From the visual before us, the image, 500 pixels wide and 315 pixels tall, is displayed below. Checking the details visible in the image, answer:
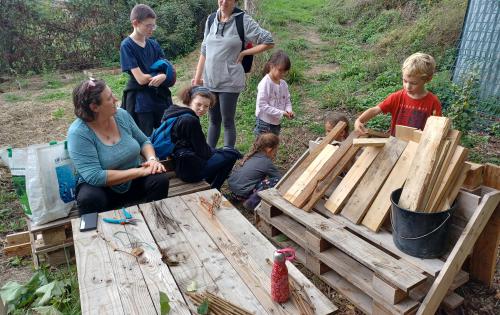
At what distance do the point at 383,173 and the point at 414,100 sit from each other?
0.91m

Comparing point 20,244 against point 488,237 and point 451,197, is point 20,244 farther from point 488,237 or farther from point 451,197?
point 488,237

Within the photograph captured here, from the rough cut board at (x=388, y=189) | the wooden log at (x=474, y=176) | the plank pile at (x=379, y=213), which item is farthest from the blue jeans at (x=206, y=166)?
the wooden log at (x=474, y=176)

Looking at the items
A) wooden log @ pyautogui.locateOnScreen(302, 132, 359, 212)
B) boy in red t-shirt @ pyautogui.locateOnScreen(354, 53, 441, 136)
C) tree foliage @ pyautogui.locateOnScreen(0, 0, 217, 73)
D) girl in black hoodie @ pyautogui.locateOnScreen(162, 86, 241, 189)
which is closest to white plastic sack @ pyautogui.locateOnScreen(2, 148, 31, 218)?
girl in black hoodie @ pyautogui.locateOnScreen(162, 86, 241, 189)

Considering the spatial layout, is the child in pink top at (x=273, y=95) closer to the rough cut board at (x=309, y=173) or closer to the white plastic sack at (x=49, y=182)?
the rough cut board at (x=309, y=173)

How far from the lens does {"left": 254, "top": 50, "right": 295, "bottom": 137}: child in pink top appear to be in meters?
4.46

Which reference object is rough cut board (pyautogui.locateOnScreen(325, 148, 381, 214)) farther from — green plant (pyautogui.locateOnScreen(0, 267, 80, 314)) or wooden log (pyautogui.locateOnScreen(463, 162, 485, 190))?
green plant (pyautogui.locateOnScreen(0, 267, 80, 314))

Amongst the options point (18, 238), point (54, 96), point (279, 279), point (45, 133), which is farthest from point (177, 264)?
point (54, 96)

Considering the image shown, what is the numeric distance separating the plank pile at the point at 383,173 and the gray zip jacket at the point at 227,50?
1.39m

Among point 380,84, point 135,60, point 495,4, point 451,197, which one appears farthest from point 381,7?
point 451,197

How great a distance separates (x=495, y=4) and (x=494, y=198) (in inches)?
199

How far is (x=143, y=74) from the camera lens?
13.5ft

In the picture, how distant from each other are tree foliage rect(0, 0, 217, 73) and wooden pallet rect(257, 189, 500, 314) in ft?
37.4

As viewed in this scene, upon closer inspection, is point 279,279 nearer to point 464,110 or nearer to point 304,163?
point 304,163

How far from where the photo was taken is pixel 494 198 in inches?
98.4
